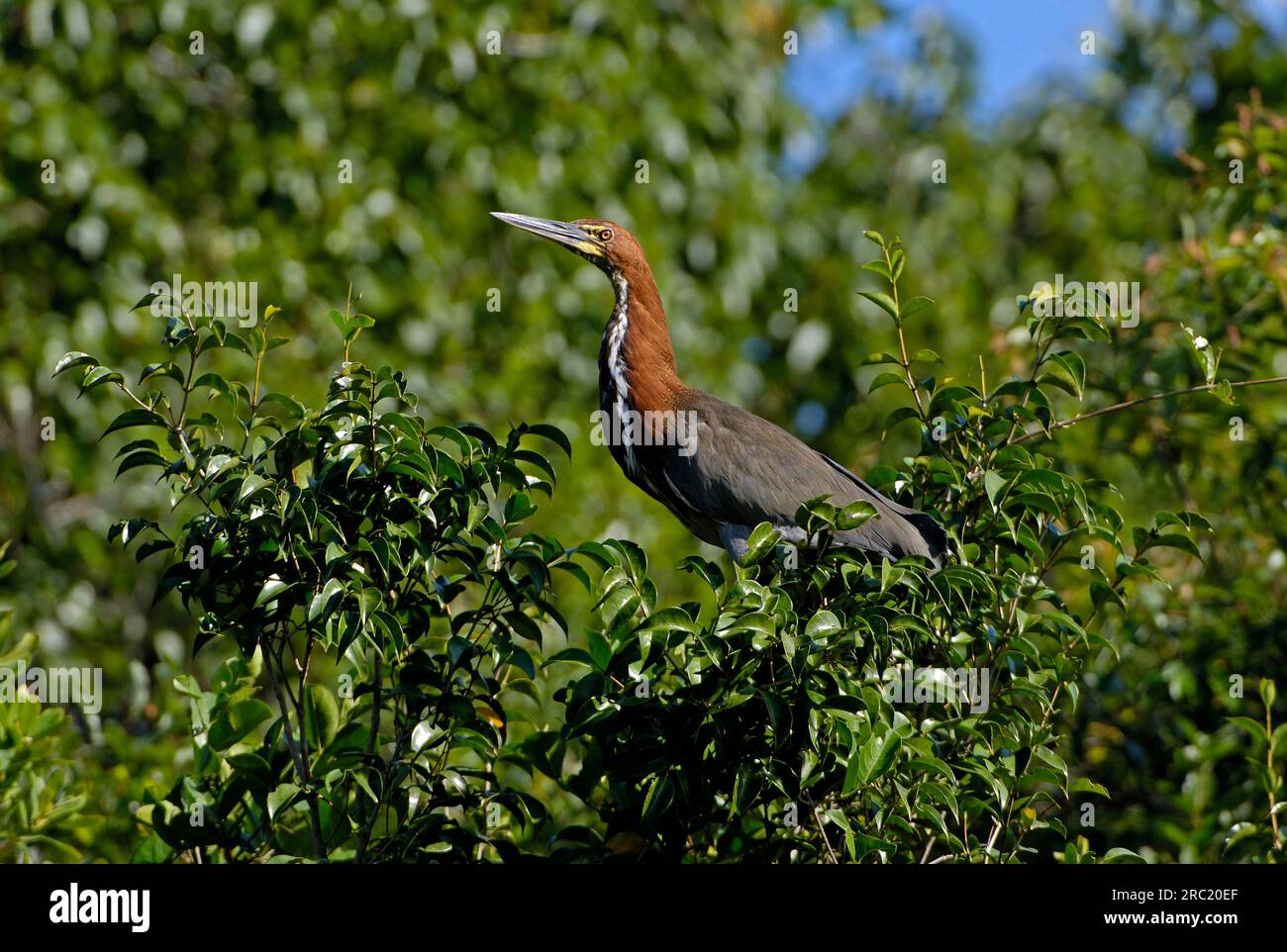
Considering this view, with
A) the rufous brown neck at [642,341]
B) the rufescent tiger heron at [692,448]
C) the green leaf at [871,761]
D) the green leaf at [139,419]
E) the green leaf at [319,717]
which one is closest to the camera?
the green leaf at [871,761]

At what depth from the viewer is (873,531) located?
5000 mm

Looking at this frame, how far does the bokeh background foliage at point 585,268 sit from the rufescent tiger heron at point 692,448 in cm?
124

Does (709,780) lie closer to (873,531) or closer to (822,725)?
(822,725)

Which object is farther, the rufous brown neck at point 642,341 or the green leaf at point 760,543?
the rufous brown neck at point 642,341

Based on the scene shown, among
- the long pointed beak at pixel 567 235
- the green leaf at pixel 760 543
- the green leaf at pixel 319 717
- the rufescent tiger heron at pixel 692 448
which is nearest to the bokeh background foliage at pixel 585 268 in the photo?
the green leaf at pixel 319 717

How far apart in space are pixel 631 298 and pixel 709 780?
241 cm

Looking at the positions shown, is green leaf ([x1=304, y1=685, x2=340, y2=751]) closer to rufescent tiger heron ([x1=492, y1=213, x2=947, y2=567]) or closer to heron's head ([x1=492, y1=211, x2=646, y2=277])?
rufescent tiger heron ([x1=492, y1=213, x2=947, y2=567])

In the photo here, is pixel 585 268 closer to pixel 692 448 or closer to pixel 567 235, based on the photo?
pixel 567 235

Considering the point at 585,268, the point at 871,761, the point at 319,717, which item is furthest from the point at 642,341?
the point at 585,268

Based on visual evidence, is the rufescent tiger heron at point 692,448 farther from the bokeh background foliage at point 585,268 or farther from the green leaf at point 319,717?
the green leaf at point 319,717

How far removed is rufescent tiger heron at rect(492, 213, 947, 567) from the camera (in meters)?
5.12

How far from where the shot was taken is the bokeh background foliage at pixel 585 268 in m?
5.83

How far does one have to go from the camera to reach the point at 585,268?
390 inches
